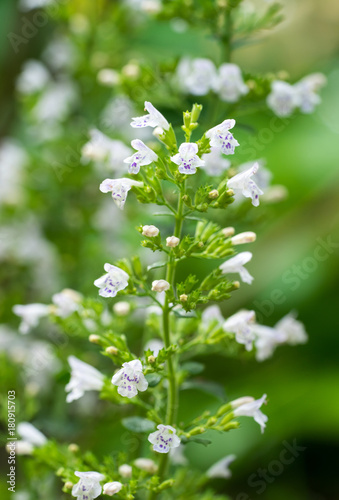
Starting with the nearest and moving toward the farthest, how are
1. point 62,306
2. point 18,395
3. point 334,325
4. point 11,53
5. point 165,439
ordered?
point 165,439, point 62,306, point 18,395, point 334,325, point 11,53

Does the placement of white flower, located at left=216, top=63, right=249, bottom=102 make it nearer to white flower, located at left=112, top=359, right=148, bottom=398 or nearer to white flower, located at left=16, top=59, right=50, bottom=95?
white flower, located at left=112, top=359, right=148, bottom=398

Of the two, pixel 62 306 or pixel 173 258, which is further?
pixel 62 306

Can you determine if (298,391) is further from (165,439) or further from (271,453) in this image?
(165,439)

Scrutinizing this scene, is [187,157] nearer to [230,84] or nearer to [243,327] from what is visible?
[243,327]

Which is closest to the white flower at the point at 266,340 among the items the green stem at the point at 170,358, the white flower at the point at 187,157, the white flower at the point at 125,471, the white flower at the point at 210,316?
the white flower at the point at 210,316

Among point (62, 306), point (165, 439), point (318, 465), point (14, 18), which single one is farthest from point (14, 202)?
point (318, 465)

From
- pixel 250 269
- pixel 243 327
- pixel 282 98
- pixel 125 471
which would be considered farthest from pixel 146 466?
pixel 250 269

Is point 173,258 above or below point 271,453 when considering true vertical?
above

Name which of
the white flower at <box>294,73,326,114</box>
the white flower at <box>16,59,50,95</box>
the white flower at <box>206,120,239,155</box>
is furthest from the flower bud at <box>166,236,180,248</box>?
the white flower at <box>16,59,50,95</box>
